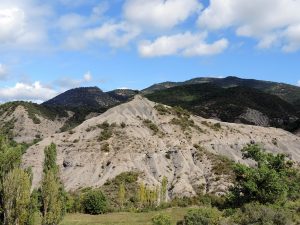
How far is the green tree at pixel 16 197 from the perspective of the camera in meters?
53.8

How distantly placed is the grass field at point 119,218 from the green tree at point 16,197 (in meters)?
14.9

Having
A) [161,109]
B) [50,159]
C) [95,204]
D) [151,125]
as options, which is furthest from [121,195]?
[161,109]

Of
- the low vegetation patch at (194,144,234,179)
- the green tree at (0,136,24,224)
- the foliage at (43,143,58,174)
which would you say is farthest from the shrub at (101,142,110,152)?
the green tree at (0,136,24,224)

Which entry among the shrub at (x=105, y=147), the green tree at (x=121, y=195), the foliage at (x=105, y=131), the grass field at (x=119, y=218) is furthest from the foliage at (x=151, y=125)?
the grass field at (x=119, y=218)

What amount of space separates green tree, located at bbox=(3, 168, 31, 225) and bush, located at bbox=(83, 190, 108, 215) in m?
25.6

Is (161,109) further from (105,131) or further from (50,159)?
(50,159)

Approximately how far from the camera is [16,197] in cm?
5434

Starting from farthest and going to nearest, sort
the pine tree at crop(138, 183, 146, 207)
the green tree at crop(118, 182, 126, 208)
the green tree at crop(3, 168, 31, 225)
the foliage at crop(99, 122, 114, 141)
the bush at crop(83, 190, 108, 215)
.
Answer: the foliage at crop(99, 122, 114, 141), the pine tree at crop(138, 183, 146, 207), the green tree at crop(118, 182, 126, 208), the bush at crop(83, 190, 108, 215), the green tree at crop(3, 168, 31, 225)

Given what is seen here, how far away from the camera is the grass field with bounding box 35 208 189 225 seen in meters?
68.3

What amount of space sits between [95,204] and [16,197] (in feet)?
87.1

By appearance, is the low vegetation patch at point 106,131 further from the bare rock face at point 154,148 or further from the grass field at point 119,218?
the grass field at point 119,218

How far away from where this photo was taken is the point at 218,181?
312 feet

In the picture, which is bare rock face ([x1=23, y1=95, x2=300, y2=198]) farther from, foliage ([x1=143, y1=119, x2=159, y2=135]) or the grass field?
the grass field

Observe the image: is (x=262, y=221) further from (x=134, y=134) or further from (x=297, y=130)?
(x=297, y=130)
